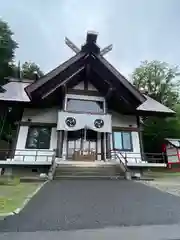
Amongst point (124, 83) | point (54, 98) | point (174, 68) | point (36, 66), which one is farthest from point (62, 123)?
point (174, 68)

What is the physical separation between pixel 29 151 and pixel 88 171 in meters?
4.41

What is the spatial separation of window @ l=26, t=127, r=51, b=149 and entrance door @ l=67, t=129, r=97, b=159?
4.64 feet

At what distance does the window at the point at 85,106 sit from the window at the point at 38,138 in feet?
7.01

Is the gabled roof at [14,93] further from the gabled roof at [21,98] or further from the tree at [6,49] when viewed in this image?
the tree at [6,49]

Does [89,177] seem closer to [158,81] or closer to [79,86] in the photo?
[79,86]

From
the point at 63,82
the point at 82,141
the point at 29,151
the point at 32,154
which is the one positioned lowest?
the point at 32,154

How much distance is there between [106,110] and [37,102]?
4.57 meters

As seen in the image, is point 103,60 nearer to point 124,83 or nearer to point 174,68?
point 124,83

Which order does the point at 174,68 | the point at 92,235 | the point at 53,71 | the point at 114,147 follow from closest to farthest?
the point at 92,235
the point at 53,71
the point at 114,147
the point at 174,68

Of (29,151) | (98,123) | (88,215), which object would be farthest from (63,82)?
(88,215)

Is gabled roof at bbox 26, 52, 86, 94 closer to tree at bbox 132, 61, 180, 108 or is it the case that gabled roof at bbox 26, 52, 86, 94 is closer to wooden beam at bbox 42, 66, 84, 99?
wooden beam at bbox 42, 66, 84, 99

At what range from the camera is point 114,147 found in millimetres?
13469

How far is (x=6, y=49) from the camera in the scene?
19.8m

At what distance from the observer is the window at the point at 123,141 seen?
44.6 ft
